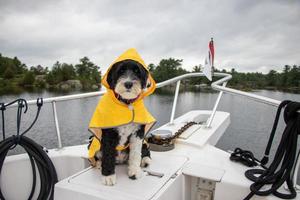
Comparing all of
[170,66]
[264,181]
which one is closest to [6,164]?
[264,181]

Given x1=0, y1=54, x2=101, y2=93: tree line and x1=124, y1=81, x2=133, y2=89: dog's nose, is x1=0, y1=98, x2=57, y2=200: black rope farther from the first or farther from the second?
x1=0, y1=54, x2=101, y2=93: tree line

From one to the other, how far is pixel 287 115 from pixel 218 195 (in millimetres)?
752

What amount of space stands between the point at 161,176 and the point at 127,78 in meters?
0.75

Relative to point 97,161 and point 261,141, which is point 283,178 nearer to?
point 97,161

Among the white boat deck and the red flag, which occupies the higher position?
the red flag

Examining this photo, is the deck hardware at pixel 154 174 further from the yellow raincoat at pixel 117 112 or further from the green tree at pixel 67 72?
the green tree at pixel 67 72

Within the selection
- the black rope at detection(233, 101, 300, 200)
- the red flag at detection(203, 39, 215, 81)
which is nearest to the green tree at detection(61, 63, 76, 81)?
the red flag at detection(203, 39, 215, 81)

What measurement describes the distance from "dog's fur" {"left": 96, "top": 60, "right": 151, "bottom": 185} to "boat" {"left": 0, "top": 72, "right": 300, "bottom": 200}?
99 mm

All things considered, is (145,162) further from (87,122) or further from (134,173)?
(87,122)

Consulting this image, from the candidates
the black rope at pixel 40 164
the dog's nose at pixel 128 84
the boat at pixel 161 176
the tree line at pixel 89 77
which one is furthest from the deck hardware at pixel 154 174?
the tree line at pixel 89 77

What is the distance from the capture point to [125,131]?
59.6 inches

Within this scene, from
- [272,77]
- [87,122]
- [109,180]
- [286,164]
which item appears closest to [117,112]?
[109,180]

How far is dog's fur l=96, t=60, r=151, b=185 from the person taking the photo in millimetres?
1390

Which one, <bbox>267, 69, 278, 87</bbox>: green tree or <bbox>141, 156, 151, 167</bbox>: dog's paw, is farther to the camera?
<bbox>267, 69, 278, 87</bbox>: green tree
